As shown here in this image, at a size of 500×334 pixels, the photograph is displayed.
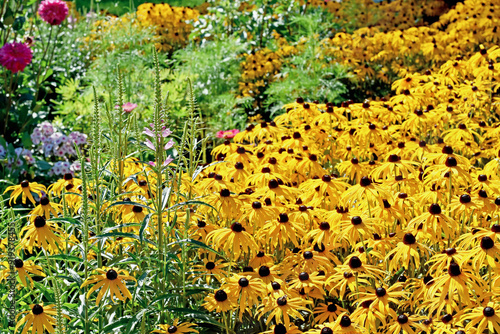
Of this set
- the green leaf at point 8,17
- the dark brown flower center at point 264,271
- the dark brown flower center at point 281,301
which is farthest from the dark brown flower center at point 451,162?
the green leaf at point 8,17

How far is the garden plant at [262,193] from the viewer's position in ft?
7.31

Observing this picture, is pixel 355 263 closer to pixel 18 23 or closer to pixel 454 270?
pixel 454 270

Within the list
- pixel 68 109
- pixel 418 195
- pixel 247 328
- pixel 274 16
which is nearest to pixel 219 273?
pixel 247 328

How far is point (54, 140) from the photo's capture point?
17.1ft

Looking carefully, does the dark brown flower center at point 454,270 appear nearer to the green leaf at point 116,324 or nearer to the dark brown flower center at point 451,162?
the dark brown flower center at point 451,162

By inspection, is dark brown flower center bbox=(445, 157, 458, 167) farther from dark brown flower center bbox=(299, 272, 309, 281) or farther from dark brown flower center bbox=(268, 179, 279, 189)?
dark brown flower center bbox=(299, 272, 309, 281)

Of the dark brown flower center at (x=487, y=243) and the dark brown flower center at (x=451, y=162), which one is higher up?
the dark brown flower center at (x=451, y=162)

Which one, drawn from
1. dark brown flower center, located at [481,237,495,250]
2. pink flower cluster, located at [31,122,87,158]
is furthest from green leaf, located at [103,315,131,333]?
pink flower cluster, located at [31,122,87,158]

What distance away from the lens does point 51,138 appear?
5.26 m

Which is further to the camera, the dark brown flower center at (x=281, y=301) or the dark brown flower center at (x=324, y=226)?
the dark brown flower center at (x=324, y=226)

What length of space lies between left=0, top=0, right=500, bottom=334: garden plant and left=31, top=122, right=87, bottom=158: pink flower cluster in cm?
2

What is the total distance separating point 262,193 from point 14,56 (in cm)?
299

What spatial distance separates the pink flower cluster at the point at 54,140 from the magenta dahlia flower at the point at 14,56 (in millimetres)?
625

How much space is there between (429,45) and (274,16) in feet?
7.99
